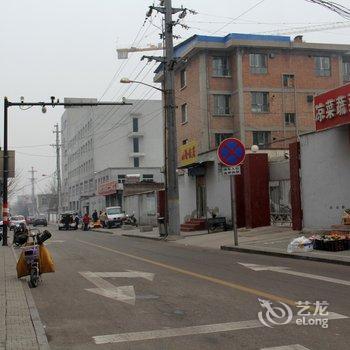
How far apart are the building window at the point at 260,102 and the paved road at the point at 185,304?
30.8 metres

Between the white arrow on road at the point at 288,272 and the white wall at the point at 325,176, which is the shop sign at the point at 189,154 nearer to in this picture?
the white wall at the point at 325,176

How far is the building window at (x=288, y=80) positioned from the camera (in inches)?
1782

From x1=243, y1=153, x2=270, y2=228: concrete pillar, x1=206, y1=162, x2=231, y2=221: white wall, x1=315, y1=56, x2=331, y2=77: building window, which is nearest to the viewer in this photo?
x1=243, y1=153, x2=270, y2=228: concrete pillar

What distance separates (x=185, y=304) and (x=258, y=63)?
127 ft

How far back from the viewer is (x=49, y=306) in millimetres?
8727

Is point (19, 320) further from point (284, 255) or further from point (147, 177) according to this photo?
point (147, 177)

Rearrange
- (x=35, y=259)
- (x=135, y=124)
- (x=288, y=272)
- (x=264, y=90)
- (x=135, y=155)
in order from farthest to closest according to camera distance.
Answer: (x=135, y=124) < (x=135, y=155) < (x=264, y=90) < (x=288, y=272) < (x=35, y=259)

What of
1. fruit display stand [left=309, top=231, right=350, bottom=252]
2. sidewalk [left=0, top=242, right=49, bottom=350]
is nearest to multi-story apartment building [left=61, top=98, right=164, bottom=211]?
fruit display stand [left=309, top=231, right=350, bottom=252]

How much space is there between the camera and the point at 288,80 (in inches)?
1784

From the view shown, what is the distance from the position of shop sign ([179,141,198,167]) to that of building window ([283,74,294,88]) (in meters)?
15.5

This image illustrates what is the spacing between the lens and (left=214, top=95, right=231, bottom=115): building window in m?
44.2

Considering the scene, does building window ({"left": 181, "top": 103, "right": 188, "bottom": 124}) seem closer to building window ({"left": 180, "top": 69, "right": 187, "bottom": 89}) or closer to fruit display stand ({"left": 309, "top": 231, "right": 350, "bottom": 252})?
building window ({"left": 180, "top": 69, "right": 187, "bottom": 89})

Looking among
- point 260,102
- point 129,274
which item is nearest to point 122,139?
point 260,102

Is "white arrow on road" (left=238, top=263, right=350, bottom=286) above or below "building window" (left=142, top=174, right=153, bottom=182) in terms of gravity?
below
